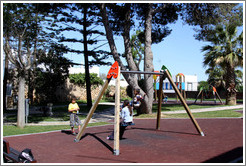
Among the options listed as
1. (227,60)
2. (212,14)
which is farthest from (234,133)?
(227,60)

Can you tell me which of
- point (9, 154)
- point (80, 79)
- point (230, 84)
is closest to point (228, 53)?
point (230, 84)

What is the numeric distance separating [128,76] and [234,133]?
796cm

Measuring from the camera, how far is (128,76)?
16531mm

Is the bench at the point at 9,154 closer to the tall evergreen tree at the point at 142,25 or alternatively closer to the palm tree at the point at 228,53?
the tall evergreen tree at the point at 142,25

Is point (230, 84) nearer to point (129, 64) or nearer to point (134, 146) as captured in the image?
point (129, 64)

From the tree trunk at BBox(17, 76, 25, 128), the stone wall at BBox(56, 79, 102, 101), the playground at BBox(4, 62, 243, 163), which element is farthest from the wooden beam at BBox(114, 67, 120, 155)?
the stone wall at BBox(56, 79, 102, 101)

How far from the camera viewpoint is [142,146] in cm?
805

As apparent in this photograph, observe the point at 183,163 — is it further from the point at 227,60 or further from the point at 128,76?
the point at 227,60

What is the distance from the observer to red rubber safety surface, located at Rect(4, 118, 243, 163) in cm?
656

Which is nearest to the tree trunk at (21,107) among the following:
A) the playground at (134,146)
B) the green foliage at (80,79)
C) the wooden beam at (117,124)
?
the playground at (134,146)

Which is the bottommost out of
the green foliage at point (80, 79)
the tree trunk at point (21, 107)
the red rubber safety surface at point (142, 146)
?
the red rubber safety surface at point (142, 146)

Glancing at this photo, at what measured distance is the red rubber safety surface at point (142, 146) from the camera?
21.5 ft

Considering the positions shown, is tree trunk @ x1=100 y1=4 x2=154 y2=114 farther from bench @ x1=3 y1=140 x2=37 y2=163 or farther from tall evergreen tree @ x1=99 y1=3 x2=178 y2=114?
bench @ x1=3 y1=140 x2=37 y2=163

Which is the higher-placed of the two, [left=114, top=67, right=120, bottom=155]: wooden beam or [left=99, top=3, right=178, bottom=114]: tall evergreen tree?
[left=99, top=3, right=178, bottom=114]: tall evergreen tree
